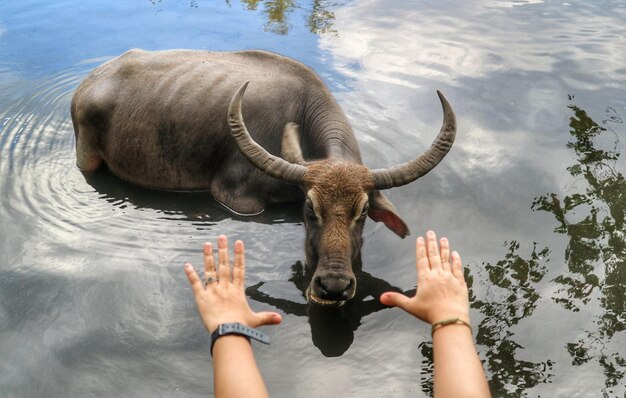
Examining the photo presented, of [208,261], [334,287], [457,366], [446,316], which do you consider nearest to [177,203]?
[334,287]

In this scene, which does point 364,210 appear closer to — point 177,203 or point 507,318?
point 507,318

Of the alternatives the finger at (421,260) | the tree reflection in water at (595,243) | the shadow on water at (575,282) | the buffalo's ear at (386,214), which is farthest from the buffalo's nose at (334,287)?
the tree reflection in water at (595,243)

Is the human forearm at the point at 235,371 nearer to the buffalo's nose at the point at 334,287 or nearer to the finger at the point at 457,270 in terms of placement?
the finger at the point at 457,270

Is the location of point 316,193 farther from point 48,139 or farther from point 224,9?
point 224,9

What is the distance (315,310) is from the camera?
527 cm

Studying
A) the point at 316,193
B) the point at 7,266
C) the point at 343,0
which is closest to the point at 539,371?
the point at 316,193

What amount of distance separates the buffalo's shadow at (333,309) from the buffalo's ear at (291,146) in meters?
1.08

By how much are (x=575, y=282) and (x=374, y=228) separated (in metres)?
1.98

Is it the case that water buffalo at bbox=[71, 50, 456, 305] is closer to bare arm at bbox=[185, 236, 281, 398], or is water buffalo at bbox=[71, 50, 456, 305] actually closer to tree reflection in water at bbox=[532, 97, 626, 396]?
tree reflection in water at bbox=[532, 97, 626, 396]

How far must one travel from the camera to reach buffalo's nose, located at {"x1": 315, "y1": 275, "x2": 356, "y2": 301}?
4.91 m

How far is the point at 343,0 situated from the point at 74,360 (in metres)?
9.59

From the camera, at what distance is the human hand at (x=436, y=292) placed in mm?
3363

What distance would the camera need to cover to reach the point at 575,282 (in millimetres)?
5496

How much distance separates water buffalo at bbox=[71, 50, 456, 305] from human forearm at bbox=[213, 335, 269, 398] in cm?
244
